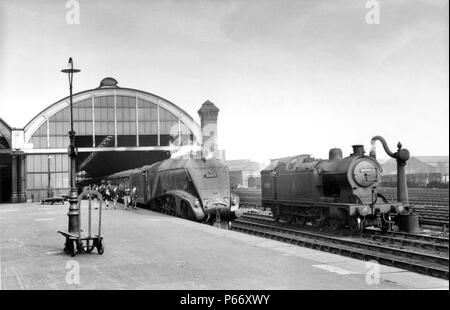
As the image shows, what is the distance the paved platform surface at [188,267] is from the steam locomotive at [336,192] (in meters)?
5.10

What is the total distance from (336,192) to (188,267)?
33.7 ft

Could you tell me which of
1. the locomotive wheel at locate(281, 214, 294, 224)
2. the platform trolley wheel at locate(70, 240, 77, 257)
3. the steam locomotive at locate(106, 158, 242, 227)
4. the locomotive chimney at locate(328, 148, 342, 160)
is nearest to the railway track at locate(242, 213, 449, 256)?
the locomotive wheel at locate(281, 214, 294, 224)

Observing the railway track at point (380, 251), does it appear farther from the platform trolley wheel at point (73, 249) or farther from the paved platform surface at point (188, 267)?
the platform trolley wheel at point (73, 249)

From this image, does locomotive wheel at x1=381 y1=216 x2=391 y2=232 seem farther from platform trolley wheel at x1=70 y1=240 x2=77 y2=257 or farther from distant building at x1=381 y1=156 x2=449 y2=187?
distant building at x1=381 y1=156 x2=449 y2=187

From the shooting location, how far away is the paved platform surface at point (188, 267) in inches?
293

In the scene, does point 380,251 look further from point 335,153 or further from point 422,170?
point 422,170

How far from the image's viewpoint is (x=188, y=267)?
28.8 ft

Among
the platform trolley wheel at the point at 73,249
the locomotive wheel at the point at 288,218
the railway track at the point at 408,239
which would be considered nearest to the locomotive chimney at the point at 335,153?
the railway track at the point at 408,239

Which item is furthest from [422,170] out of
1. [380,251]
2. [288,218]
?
[380,251]

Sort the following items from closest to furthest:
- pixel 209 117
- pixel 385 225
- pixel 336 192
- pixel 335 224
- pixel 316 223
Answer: pixel 385 225 < pixel 335 224 < pixel 336 192 < pixel 316 223 < pixel 209 117

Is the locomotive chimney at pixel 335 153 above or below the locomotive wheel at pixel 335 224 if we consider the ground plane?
above

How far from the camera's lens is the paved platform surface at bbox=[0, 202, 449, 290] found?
7.43 m
